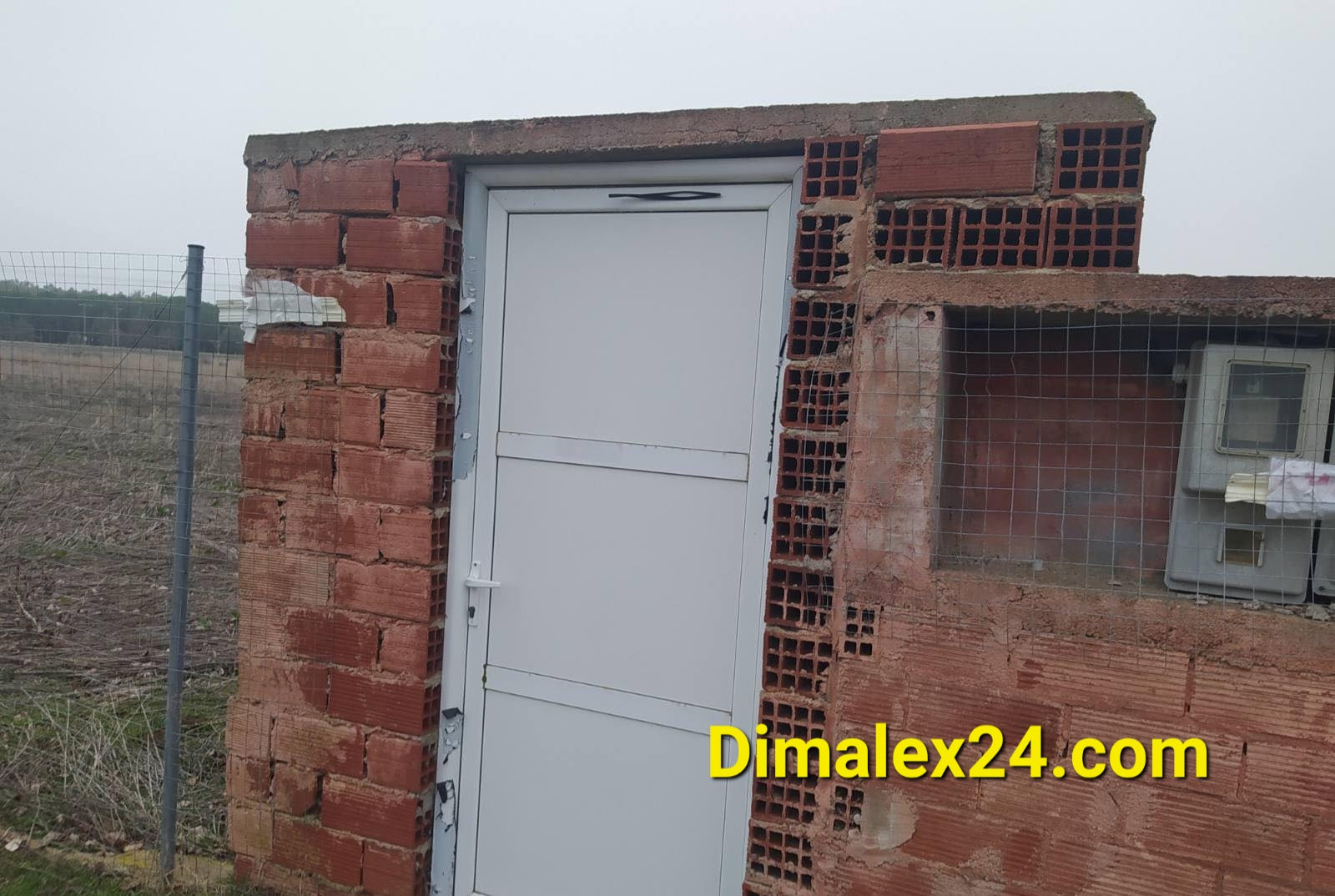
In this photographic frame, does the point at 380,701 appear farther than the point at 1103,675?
→ Yes

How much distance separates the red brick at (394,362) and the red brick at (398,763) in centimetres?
119

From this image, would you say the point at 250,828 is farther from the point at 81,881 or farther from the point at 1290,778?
the point at 1290,778

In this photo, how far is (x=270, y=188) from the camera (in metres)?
3.11

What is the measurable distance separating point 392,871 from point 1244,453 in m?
2.86

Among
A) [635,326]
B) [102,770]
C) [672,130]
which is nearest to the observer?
[672,130]

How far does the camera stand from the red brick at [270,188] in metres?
3.07

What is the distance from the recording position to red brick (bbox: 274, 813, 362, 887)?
3.05 metres

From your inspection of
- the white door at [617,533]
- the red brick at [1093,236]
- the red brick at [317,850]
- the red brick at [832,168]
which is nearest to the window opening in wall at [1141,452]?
the red brick at [1093,236]

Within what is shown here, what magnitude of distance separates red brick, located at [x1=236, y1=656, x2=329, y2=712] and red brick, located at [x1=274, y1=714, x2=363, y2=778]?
0.20 feet

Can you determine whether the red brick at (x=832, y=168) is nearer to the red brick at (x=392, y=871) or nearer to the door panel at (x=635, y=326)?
the door panel at (x=635, y=326)

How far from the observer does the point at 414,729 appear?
115 inches

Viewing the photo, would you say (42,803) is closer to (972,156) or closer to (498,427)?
(498,427)

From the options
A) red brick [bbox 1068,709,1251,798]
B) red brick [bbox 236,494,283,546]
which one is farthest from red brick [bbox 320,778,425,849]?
red brick [bbox 1068,709,1251,798]

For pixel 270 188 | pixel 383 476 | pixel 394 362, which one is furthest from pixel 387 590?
pixel 270 188
